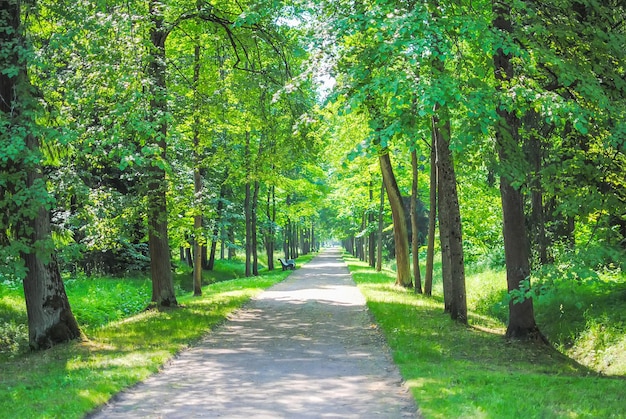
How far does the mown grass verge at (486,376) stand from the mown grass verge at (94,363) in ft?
12.3

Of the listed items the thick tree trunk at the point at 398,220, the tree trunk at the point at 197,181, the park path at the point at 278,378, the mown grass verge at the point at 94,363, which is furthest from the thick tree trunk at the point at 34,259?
the thick tree trunk at the point at 398,220

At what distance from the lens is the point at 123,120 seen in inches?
421

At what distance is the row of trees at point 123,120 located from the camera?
32.5 feet

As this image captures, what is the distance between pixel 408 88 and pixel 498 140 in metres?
2.51

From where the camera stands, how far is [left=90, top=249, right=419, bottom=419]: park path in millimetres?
7004

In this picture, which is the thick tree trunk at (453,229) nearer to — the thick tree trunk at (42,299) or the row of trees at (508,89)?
the row of trees at (508,89)

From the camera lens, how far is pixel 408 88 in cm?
728

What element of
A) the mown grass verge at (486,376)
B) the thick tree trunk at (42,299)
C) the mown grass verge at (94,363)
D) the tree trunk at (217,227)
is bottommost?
the mown grass verge at (486,376)

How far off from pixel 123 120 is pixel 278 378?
5.18 metres

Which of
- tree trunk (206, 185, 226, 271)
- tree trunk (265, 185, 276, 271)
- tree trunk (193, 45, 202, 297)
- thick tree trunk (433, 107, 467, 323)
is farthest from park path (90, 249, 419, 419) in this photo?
tree trunk (265, 185, 276, 271)

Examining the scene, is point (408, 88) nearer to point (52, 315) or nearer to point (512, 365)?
point (512, 365)

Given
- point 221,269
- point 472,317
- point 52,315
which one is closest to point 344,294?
point 472,317

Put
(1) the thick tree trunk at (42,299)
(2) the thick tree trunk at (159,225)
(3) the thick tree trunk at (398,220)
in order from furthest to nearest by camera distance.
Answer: (3) the thick tree trunk at (398,220), (2) the thick tree trunk at (159,225), (1) the thick tree trunk at (42,299)

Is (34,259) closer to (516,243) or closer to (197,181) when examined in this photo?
(516,243)
